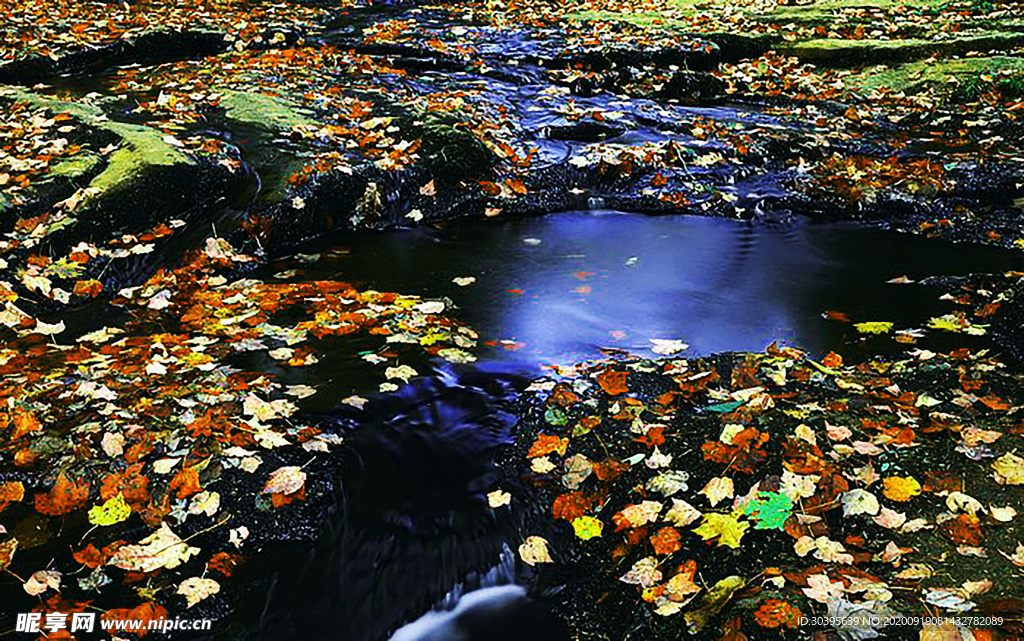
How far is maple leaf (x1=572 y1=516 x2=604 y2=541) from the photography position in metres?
4.13

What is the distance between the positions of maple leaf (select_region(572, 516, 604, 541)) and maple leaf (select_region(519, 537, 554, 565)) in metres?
0.18

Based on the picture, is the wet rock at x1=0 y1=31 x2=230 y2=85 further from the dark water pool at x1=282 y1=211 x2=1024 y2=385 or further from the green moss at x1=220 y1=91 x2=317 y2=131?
the dark water pool at x1=282 y1=211 x2=1024 y2=385

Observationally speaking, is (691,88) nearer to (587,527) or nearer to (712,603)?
(587,527)

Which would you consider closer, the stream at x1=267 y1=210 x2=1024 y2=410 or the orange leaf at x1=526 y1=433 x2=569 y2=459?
the orange leaf at x1=526 y1=433 x2=569 y2=459

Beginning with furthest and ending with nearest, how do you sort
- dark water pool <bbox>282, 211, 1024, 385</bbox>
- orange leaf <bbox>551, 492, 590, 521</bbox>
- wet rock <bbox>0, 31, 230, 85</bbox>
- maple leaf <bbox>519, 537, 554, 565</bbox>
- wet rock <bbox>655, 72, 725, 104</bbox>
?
wet rock <bbox>655, 72, 725, 104</bbox> < wet rock <bbox>0, 31, 230, 85</bbox> < dark water pool <bbox>282, 211, 1024, 385</bbox> < orange leaf <bbox>551, 492, 590, 521</bbox> < maple leaf <bbox>519, 537, 554, 565</bbox>

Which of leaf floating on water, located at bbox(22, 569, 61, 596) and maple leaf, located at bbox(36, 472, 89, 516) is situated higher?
maple leaf, located at bbox(36, 472, 89, 516)

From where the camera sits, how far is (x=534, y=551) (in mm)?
4168

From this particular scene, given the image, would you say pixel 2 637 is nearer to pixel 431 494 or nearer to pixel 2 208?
pixel 431 494

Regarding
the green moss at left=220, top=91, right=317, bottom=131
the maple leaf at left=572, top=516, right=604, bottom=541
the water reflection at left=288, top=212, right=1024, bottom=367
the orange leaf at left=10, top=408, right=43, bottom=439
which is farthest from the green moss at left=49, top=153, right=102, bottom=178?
the maple leaf at left=572, top=516, right=604, bottom=541

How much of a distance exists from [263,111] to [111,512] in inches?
277

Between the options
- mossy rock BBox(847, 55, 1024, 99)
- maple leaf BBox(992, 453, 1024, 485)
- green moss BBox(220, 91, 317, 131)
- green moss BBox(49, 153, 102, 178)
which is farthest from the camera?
mossy rock BBox(847, 55, 1024, 99)

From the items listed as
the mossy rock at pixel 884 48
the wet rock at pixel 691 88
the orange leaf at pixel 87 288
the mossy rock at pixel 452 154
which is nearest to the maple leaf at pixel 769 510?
the orange leaf at pixel 87 288

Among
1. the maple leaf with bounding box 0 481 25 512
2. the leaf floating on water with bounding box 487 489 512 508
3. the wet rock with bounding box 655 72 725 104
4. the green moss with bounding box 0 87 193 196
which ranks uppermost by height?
the wet rock with bounding box 655 72 725 104

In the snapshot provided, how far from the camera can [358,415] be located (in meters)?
4.89
